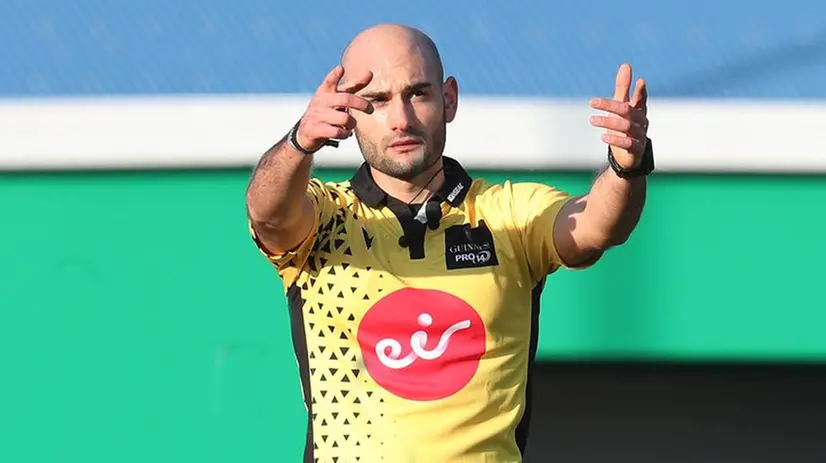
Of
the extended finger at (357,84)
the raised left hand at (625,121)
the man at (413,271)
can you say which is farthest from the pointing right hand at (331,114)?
the raised left hand at (625,121)

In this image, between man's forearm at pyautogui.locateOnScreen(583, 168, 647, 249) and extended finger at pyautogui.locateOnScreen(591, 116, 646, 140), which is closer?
extended finger at pyautogui.locateOnScreen(591, 116, 646, 140)

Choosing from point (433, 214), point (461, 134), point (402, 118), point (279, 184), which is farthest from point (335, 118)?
point (461, 134)

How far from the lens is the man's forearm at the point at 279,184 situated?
1.76 meters

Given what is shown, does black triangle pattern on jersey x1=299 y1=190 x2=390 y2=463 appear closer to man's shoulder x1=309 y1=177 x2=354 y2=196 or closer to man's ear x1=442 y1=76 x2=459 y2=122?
man's shoulder x1=309 y1=177 x2=354 y2=196

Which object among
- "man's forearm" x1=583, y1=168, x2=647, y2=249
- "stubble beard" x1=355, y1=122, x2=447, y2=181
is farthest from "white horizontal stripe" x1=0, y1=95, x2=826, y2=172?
"man's forearm" x1=583, y1=168, x2=647, y2=249

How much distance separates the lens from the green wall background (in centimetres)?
288

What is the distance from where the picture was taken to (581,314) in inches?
114

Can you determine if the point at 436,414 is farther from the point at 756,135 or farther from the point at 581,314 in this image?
the point at 756,135

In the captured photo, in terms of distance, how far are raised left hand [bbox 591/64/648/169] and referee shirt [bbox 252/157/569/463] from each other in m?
0.27

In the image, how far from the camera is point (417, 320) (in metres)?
1.92

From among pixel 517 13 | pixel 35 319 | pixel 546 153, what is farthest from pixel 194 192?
pixel 517 13

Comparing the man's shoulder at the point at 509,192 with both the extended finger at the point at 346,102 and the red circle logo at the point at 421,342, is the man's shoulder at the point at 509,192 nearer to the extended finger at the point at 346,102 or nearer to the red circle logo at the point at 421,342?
the red circle logo at the point at 421,342

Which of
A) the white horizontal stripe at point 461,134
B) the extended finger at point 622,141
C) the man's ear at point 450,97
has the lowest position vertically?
the extended finger at point 622,141

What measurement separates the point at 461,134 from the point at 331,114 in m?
1.23
